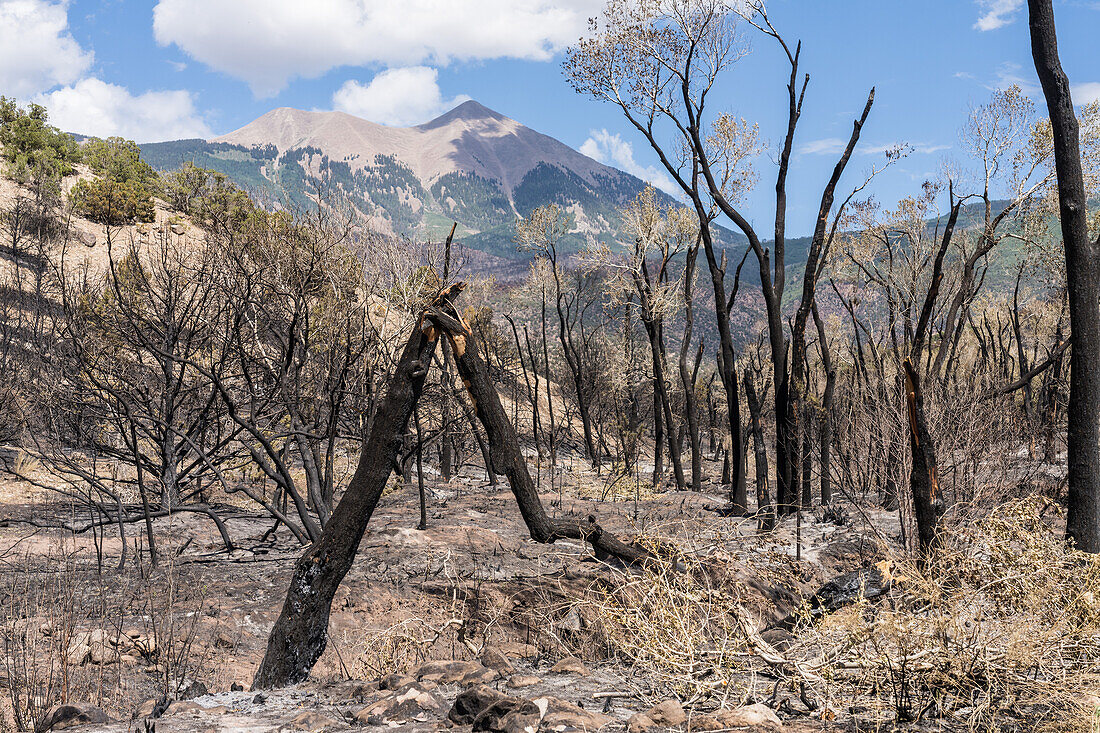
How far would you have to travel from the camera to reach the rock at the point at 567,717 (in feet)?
10.9

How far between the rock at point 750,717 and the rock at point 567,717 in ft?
2.00

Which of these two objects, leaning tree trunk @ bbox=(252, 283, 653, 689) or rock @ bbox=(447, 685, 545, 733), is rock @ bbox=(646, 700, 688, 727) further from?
leaning tree trunk @ bbox=(252, 283, 653, 689)

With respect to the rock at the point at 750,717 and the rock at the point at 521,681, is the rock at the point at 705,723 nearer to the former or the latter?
the rock at the point at 750,717

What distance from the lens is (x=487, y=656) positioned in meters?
4.84

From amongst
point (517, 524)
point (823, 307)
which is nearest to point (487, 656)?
point (517, 524)

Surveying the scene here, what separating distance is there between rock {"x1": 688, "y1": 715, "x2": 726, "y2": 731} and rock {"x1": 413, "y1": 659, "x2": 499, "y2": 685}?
61.6 inches

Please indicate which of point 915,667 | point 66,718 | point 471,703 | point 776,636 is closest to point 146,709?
point 66,718

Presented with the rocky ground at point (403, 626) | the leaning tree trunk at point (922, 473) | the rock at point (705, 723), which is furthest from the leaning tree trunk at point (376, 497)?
the leaning tree trunk at point (922, 473)

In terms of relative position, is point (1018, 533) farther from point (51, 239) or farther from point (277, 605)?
point (51, 239)

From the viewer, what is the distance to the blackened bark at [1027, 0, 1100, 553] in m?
6.59

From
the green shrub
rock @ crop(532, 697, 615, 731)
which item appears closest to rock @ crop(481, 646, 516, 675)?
rock @ crop(532, 697, 615, 731)

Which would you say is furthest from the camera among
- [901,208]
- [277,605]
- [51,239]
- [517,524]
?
[51,239]

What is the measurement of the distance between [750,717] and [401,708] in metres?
1.92

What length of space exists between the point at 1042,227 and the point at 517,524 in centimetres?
1928
